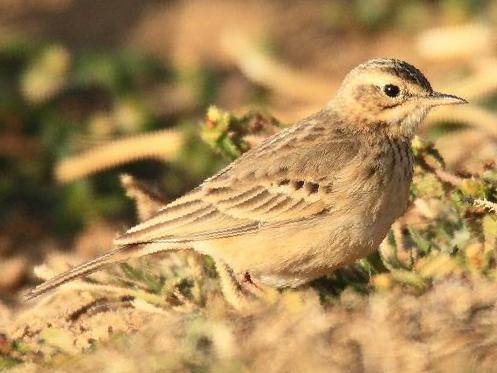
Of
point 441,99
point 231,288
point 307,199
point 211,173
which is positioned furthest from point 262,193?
point 211,173

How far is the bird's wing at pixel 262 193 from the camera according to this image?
227 inches

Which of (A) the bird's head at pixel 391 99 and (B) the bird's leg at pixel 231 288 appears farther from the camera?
(A) the bird's head at pixel 391 99

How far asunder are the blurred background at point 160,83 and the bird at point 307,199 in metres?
→ 1.20

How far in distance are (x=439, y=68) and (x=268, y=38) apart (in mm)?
1600

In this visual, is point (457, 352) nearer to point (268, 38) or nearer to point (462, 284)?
point (462, 284)

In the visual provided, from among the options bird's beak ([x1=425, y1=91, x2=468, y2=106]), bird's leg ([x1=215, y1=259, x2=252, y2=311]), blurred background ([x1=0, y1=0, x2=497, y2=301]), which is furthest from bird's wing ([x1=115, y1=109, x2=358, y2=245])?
blurred background ([x1=0, y1=0, x2=497, y2=301])

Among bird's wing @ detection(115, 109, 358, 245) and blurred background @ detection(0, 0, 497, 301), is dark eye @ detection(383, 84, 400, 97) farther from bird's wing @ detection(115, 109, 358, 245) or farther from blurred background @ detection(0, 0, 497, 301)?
blurred background @ detection(0, 0, 497, 301)

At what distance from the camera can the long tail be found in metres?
5.77

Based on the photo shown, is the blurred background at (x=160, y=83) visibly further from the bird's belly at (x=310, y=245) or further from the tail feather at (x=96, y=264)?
the tail feather at (x=96, y=264)

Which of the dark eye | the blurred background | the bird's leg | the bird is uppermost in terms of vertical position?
the blurred background

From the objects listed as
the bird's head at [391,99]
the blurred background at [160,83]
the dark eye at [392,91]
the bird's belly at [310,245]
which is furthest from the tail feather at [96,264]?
the blurred background at [160,83]

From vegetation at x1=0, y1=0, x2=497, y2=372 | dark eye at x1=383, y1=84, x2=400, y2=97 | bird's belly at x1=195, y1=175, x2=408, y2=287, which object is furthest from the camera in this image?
dark eye at x1=383, y1=84, x2=400, y2=97

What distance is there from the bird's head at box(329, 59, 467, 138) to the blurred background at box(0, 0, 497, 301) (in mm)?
1143

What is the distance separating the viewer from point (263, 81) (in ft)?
33.5
